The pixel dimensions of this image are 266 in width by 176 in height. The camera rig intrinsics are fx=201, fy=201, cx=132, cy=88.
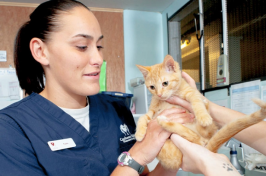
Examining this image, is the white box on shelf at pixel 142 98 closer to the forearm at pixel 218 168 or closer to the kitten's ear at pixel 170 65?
the kitten's ear at pixel 170 65

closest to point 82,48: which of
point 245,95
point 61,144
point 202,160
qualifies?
point 61,144

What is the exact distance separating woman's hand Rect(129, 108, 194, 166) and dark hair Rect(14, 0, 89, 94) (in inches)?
25.9

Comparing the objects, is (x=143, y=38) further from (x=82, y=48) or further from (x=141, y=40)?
(x=82, y=48)

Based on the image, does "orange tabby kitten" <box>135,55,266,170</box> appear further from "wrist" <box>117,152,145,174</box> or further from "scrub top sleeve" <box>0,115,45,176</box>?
"scrub top sleeve" <box>0,115,45,176</box>

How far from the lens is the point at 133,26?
289cm

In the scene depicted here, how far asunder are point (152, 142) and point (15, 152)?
21.7 inches

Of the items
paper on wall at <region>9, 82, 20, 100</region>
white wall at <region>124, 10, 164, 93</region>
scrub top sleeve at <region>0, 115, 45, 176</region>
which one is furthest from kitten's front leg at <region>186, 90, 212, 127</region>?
paper on wall at <region>9, 82, 20, 100</region>

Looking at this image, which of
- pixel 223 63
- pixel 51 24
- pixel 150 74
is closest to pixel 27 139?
pixel 51 24

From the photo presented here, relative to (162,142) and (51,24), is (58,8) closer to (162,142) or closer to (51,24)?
(51,24)

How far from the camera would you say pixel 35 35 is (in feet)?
3.34

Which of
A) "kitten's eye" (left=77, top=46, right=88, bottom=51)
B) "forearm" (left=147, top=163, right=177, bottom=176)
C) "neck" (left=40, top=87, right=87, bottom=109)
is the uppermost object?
"kitten's eye" (left=77, top=46, right=88, bottom=51)

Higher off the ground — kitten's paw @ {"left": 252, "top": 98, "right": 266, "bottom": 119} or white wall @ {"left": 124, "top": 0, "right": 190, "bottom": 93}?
white wall @ {"left": 124, "top": 0, "right": 190, "bottom": 93}

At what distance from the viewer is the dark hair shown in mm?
968

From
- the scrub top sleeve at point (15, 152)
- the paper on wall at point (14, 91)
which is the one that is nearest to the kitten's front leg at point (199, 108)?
the scrub top sleeve at point (15, 152)
